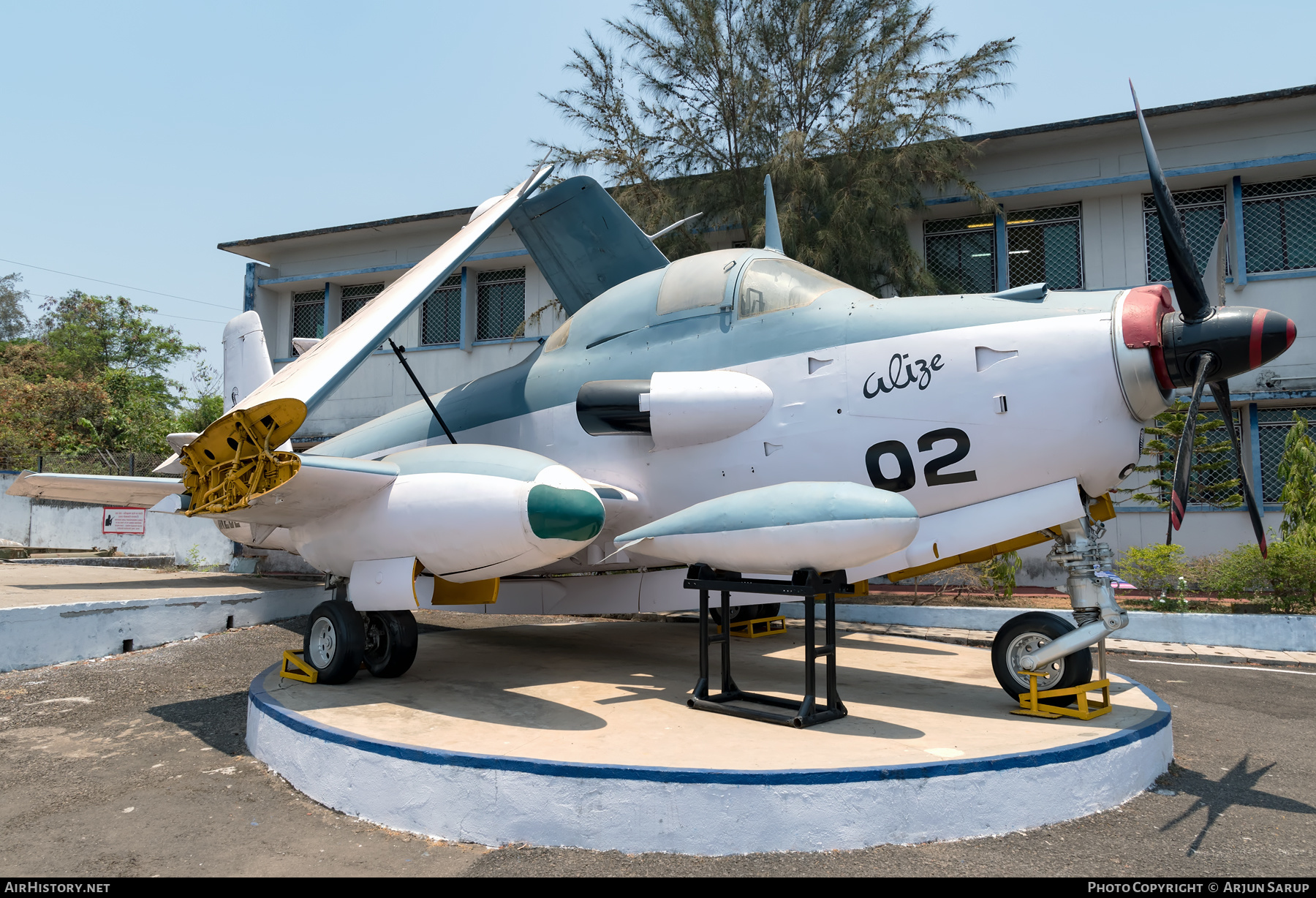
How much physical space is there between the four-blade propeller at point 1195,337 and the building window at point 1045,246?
11424 mm

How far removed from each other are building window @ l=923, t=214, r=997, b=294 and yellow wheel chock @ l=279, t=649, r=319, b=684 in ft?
45.6

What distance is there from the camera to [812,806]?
3.70 m

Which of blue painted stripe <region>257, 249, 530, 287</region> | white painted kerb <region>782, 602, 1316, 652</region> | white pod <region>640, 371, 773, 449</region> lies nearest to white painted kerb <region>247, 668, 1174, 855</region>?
white pod <region>640, 371, 773, 449</region>

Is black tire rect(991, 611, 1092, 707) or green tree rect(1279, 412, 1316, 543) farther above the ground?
green tree rect(1279, 412, 1316, 543)

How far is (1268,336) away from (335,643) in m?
6.84

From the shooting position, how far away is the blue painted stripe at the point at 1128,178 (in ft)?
46.8

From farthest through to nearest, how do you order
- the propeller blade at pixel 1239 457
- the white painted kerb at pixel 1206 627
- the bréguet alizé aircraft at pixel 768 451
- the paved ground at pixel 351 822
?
the white painted kerb at pixel 1206 627 < the propeller blade at pixel 1239 457 < the bréguet alizé aircraft at pixel 768 451 < the paved ground at pixel 351 822

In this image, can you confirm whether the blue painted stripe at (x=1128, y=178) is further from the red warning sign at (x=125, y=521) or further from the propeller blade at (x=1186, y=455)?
the red warning sign at (x=125, y=521)

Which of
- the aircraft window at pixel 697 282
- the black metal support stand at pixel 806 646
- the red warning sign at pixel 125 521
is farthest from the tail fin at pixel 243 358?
the black metal support stand at pixel 806 646

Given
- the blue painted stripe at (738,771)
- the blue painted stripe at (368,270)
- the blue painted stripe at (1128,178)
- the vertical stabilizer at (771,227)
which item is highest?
the blue painted stripe at (1128,178)

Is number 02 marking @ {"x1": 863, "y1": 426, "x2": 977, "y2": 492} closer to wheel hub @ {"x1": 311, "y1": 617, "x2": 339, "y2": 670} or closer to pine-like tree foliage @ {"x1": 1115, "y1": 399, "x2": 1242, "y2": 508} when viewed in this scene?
wheel hub @ {"x1": 311, "y1": 617, "x2": 339, "y2": 670}

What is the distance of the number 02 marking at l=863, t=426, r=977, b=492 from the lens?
17.7 ft

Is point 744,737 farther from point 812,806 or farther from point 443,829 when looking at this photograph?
point 443,829

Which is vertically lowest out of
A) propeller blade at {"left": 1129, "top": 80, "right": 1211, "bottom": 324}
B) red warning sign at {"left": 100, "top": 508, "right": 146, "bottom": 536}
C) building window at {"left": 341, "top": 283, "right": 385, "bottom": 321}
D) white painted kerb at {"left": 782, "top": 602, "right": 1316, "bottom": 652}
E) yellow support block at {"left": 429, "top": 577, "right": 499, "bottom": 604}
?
white painted kerb at {"left": 782, "top": 602, "right": 1316, "bottom": 652}
